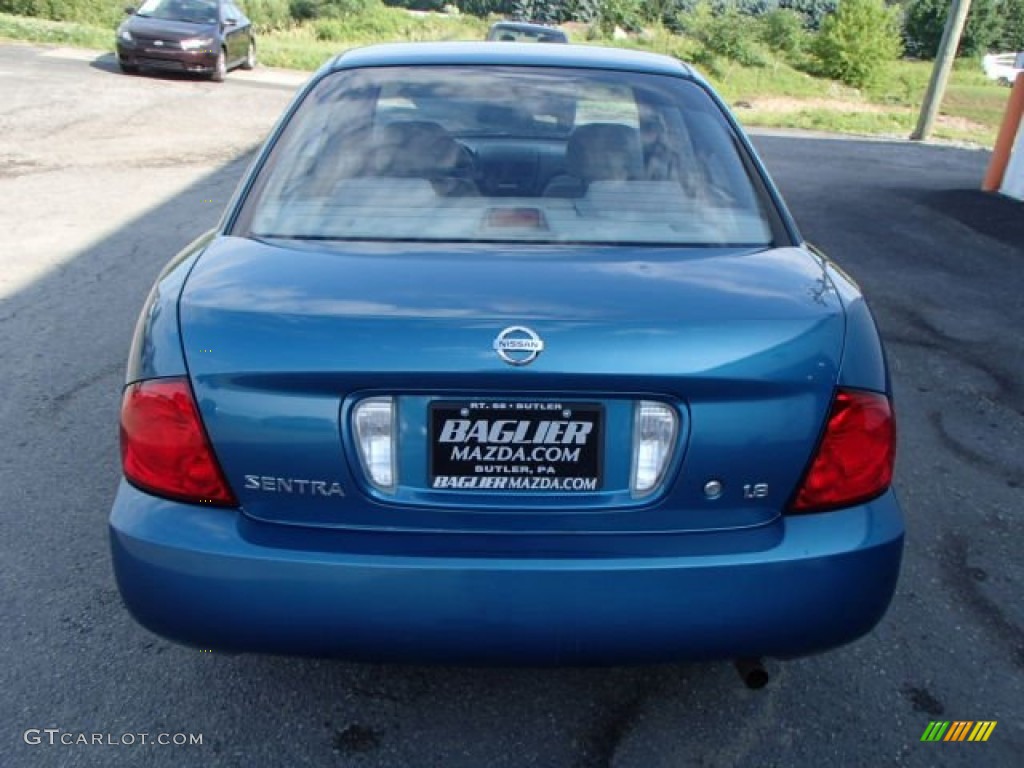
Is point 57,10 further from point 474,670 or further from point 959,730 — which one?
point 959,730

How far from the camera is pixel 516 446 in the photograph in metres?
1.85

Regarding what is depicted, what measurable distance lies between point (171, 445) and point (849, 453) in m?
1.41

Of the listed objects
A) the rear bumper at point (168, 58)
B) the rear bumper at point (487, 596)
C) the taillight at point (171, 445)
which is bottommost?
the rear bumper at point (168, 58)

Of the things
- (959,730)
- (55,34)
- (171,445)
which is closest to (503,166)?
(171,445)

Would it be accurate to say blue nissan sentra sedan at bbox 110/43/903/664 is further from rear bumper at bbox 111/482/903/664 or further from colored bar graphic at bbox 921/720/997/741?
colored bar graphic at bbox 921/720/997/741

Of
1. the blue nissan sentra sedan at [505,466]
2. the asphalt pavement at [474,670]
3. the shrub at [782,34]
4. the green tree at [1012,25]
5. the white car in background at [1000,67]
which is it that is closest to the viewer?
the blue nissan sentra sedan at [505,466]

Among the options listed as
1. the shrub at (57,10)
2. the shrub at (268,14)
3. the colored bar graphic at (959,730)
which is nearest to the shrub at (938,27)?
the shrub at (268,14)

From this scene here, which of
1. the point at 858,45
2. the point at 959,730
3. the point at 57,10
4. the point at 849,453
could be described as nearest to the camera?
the point at 849,453

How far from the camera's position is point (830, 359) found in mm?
1905

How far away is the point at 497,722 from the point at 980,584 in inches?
68.6

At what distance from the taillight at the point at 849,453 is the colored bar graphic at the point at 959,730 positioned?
31.2 inches

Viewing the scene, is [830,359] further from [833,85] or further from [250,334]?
[833,85]

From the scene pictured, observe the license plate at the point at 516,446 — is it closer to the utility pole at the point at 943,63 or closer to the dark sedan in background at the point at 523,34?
the dark sedan in background at the point at 523,34

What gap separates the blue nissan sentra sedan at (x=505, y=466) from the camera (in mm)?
1812
